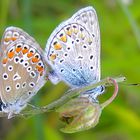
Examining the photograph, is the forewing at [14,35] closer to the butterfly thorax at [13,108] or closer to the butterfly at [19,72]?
the butterfly at [19,72]

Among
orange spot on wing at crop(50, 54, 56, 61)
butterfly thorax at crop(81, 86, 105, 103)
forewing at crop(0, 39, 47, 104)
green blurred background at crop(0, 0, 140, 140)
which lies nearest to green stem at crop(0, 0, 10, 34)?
green blurred background at crop(0, 0, 140, 140)

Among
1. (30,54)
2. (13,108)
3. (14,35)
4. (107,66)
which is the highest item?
(14,35)

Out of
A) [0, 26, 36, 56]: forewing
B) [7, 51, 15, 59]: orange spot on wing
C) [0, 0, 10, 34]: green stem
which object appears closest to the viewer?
[0, 26, 36, 56]: forewing

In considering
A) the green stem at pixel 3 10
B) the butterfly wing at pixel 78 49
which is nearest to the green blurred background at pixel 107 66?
the green stem at pixel 3 10

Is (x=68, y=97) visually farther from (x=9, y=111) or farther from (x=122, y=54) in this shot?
(x=122, y=54)

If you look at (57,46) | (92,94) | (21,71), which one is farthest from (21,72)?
(92,94)

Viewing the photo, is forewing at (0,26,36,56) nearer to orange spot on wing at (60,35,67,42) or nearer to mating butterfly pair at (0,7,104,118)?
mating butterfly pair at (0,7,104,118)

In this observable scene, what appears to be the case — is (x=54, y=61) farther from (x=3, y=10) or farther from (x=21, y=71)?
(x=3, y=10)
